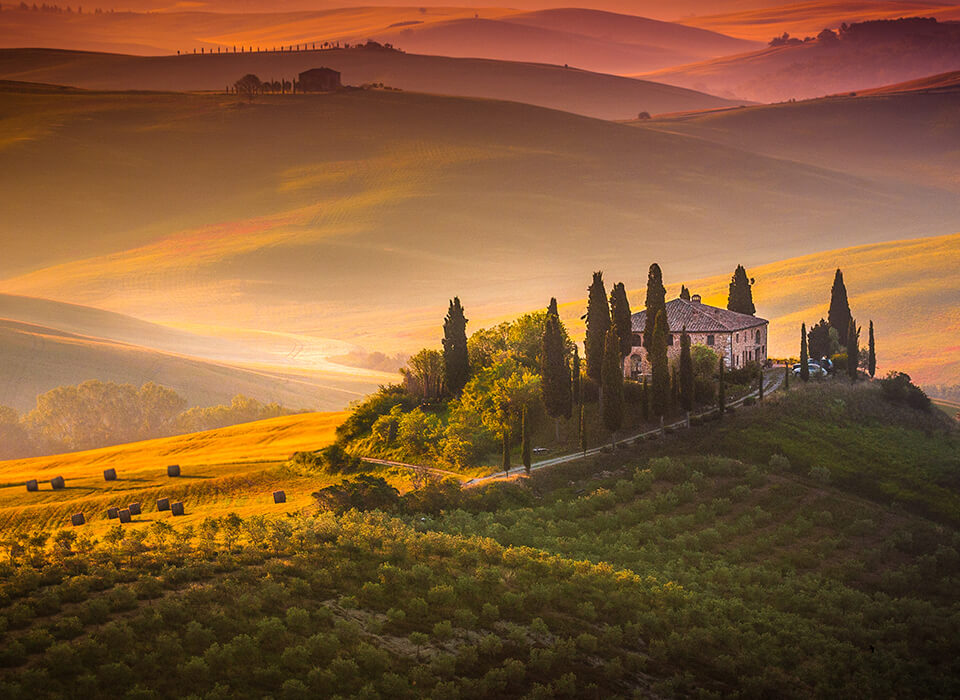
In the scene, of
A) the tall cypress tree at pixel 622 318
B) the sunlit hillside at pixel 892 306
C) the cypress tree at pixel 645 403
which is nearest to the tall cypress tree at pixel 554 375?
the cypress tree at pixel 645 403

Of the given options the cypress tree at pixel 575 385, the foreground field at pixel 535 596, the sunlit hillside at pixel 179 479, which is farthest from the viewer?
the cypress tree at pixel 575 385

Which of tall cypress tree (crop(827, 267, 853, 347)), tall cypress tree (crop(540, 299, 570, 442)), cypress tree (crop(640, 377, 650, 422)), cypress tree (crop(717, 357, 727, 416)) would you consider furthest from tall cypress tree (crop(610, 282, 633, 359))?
tall cypress tree (crop(827, 267, 853, 347))

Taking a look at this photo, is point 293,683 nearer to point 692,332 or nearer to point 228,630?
point 228,630

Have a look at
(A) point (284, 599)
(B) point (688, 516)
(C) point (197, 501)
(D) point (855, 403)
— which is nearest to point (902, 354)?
(D) point (855, 403)

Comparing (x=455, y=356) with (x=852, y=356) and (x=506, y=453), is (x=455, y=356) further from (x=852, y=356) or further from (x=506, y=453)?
(x=852, y=356)

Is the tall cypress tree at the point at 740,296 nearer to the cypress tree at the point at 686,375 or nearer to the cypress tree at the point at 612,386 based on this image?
the cypress tree at the point at 686,375

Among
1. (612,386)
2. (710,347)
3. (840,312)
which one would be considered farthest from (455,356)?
(840,312)

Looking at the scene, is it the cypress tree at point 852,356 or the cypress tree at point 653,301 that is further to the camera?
the cypress tree at point 852,356

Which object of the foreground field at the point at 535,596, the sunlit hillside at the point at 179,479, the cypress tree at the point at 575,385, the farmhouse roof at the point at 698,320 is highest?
the farmhouse roof at the point at 698,320
